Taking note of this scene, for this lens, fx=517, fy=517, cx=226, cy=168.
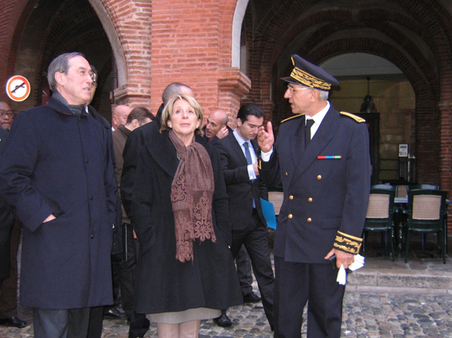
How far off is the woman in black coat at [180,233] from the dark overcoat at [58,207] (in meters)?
0.23

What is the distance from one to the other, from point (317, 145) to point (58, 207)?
1.49m

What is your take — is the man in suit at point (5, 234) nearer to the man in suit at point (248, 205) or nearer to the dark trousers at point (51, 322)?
the dark trousers at point (51, 322)

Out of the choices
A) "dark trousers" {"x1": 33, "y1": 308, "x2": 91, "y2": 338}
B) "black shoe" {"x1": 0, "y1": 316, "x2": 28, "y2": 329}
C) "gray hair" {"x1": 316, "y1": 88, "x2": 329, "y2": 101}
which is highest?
"gray hair" {"x1": 316, "y1": 88, "x2": 329, "y2": 101}

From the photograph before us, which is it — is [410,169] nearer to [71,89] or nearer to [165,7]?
[165,7]

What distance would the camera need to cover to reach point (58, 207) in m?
2.70

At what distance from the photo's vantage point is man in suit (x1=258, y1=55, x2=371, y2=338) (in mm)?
2896

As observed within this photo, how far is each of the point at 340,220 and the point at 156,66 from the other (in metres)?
5.19

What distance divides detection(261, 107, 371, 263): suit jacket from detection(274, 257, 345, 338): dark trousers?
10cm

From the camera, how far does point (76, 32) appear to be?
52.4 ft

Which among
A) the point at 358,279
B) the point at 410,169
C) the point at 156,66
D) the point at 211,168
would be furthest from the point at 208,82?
the point at 410,169

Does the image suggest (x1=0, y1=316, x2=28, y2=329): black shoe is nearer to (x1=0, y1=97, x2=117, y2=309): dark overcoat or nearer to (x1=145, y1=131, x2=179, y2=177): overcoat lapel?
(x1=0, y1=97, x2=117, y2=309): dark overcoat

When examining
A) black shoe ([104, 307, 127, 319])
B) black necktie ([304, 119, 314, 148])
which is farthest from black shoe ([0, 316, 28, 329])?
black necktie ([304, 119, 314, 148])

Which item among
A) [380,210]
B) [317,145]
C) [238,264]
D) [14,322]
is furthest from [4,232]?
[380,210]

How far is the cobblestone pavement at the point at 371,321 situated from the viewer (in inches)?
175
